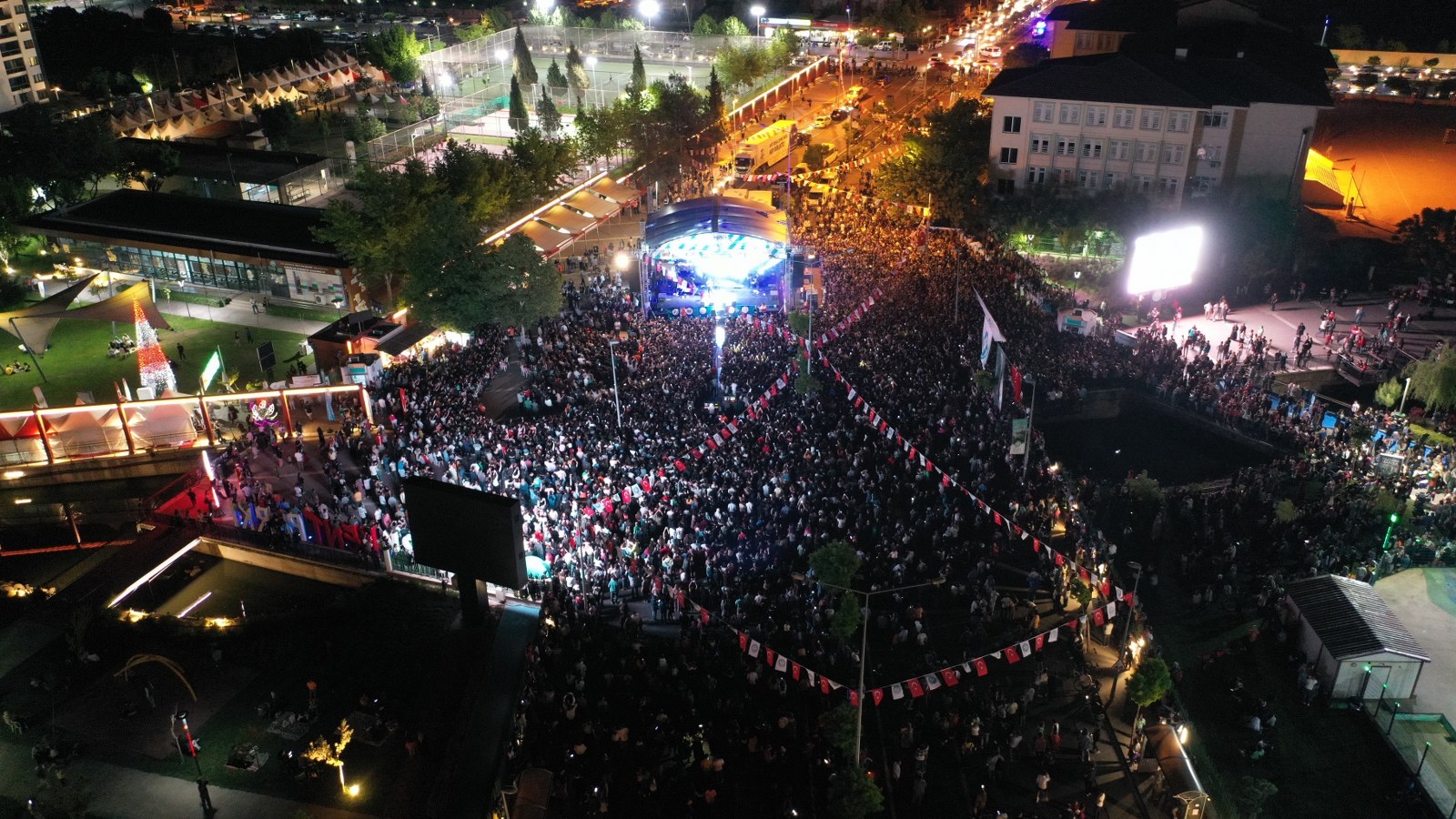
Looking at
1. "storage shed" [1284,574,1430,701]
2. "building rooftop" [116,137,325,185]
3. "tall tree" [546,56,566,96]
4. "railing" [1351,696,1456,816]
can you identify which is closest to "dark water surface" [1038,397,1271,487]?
"storage shed" [1284,574,1430,701]

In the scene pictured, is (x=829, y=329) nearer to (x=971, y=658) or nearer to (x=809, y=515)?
(x=809, y=515)

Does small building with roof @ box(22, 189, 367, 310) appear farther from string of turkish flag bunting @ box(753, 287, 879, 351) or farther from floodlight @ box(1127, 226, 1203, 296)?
floodlight @ box(1127, 226, 1203, 296)

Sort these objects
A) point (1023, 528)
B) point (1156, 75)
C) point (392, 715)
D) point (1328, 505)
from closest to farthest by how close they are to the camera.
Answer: point (392, 715), point (1023, 528), point (1328, 505), point (1156, 75)

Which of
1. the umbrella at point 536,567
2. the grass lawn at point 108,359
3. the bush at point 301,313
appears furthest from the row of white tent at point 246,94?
the umbrella at point 536,567

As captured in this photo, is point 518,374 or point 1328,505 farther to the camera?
point 518,374

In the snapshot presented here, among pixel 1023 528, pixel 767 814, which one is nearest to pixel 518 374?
pixel 1023 528

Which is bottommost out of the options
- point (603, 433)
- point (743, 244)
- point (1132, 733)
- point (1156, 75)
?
point (1132, 733)

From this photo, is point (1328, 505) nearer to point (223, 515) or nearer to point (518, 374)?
point (518, 374)
